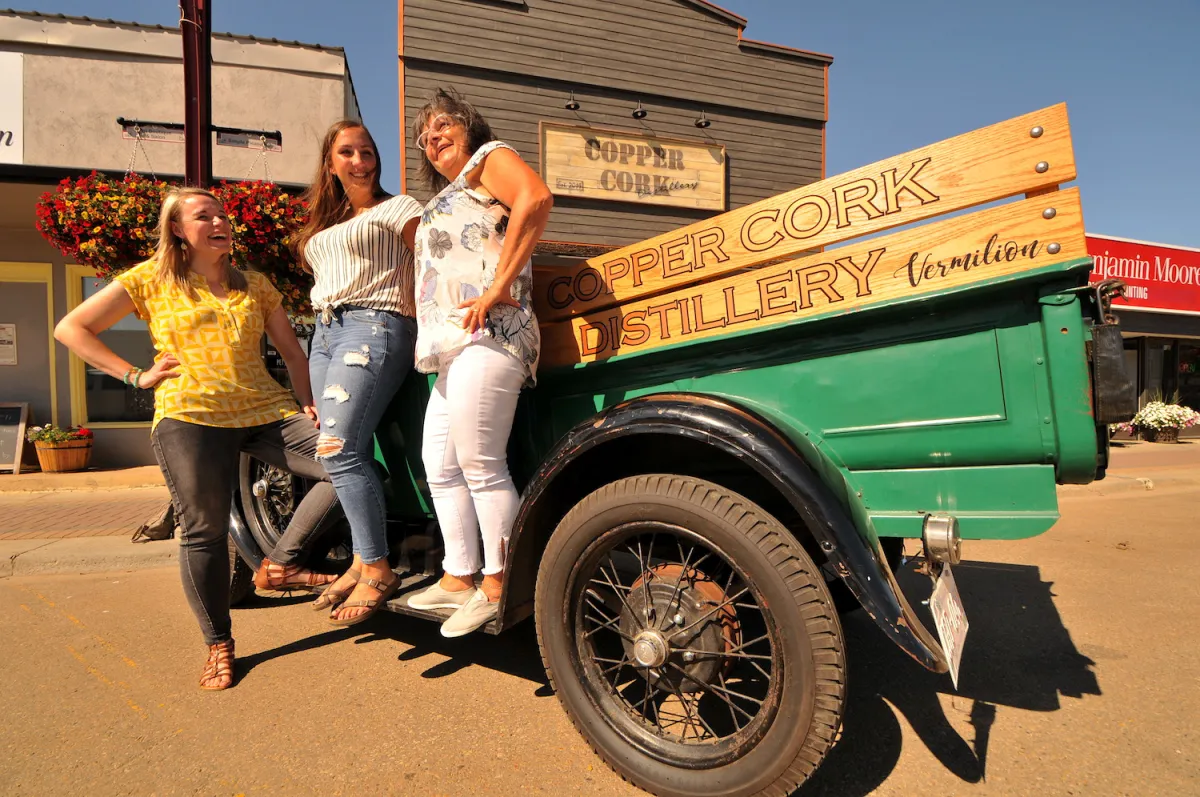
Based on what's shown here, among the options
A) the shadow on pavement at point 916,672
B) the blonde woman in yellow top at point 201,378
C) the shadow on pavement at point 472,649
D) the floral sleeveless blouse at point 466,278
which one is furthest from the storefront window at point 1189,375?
the blonde woman in yellow top at point 201,378

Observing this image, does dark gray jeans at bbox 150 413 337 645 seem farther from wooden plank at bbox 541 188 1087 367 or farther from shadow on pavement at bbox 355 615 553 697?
wooden plank at bbox 541 188 1087 367

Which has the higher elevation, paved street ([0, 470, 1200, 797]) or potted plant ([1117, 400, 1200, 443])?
potted plant ([1117, 400, 1200, 443])

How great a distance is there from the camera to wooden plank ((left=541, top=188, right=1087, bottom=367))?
59.6 inches

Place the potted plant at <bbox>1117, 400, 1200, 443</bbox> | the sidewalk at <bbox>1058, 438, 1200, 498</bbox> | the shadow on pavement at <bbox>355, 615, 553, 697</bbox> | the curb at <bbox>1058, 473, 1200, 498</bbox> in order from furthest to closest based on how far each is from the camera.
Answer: the potted plant at <bbox>1117, 400, 1200, 443</bbox>
the sidewalk at <bbox>1058, 438, 1200, 498</bbox>
the curb at <bbox>1058, 473, 1200, 498</bbox>
the shadow on pavement at <bbox>355, 615, 553, 697</bbox>

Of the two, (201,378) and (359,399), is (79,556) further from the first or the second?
(359,399)

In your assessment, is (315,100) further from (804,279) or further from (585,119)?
(804,279)

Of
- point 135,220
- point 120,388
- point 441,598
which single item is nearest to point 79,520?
point 135,220

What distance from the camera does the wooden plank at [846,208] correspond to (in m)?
1.54

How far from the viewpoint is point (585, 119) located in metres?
9.15

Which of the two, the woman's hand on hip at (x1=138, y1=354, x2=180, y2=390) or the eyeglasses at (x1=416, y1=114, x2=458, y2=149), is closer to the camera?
the eyeglasses at (x1=416, y1=114, x2=458, y2=149)

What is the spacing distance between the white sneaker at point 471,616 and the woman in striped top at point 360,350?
43cm

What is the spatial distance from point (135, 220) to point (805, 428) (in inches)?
167

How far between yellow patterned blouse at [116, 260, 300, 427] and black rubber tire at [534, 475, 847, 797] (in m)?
1.46

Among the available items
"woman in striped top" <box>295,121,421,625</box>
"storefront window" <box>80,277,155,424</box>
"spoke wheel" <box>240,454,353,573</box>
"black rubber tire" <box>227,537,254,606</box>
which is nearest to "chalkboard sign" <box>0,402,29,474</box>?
"storefront window" <box>80,277,155,424</box>
